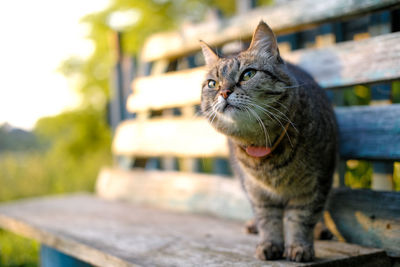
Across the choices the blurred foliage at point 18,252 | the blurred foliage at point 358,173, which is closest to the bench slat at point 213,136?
the blurred foliage at point 358,173

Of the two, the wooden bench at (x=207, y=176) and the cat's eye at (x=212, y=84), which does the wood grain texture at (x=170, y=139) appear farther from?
the cat's eye at (x=212, y=84)

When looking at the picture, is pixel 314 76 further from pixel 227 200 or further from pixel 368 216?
pixel 227 200

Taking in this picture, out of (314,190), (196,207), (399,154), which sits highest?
(399,154)

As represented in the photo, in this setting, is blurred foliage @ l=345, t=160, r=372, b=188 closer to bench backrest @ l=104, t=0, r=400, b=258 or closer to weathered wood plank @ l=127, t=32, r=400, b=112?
bench backrest @ l=104, t=0, r=400, b=258

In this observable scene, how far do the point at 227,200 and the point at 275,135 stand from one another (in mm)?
840

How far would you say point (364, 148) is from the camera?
168 cm

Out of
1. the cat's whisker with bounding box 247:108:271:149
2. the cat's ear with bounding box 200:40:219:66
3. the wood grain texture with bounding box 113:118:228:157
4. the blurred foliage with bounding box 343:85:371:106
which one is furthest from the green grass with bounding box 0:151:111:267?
the cat's whisker with bounding box 247:108:271:149

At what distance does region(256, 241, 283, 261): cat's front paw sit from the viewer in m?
1.43

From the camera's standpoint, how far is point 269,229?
1.56m

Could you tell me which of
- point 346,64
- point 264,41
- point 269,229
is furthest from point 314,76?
point 269,229

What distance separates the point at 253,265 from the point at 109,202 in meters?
1.73

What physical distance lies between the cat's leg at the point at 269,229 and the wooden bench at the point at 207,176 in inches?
2.2

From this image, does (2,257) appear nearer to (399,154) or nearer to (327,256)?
(327,256)

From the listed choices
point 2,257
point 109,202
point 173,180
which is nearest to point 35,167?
point 2,257
